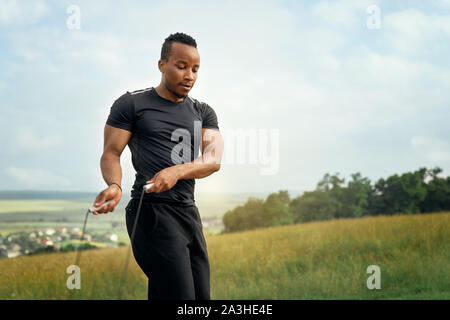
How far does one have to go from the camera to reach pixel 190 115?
3514 mm

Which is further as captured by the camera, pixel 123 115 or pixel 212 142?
pixel 212 142

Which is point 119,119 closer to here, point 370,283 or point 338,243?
point 370,283

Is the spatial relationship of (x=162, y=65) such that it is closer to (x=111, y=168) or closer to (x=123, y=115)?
(x=123, y=115)

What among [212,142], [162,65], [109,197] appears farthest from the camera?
[212,142]

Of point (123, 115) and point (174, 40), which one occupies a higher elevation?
point (174, 40)

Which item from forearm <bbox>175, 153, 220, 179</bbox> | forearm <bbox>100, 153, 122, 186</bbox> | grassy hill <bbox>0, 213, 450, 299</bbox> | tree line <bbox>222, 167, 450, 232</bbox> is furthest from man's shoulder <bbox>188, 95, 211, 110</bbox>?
tree line <bbox>222, 167, 450, 232</bbox>

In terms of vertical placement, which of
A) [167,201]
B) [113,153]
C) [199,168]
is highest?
[113,153]

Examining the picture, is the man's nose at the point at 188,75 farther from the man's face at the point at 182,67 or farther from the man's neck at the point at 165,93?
the man's neck at the point at 165,93

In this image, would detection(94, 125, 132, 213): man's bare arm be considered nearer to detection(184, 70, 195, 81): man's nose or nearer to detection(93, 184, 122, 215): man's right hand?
detection(93, 184, 122, 215): man's right hand

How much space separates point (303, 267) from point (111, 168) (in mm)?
8188

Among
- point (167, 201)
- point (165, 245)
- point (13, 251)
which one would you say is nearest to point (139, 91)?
point (167, 201)

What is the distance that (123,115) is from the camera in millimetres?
3311

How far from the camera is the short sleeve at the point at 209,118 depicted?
12.0ft
